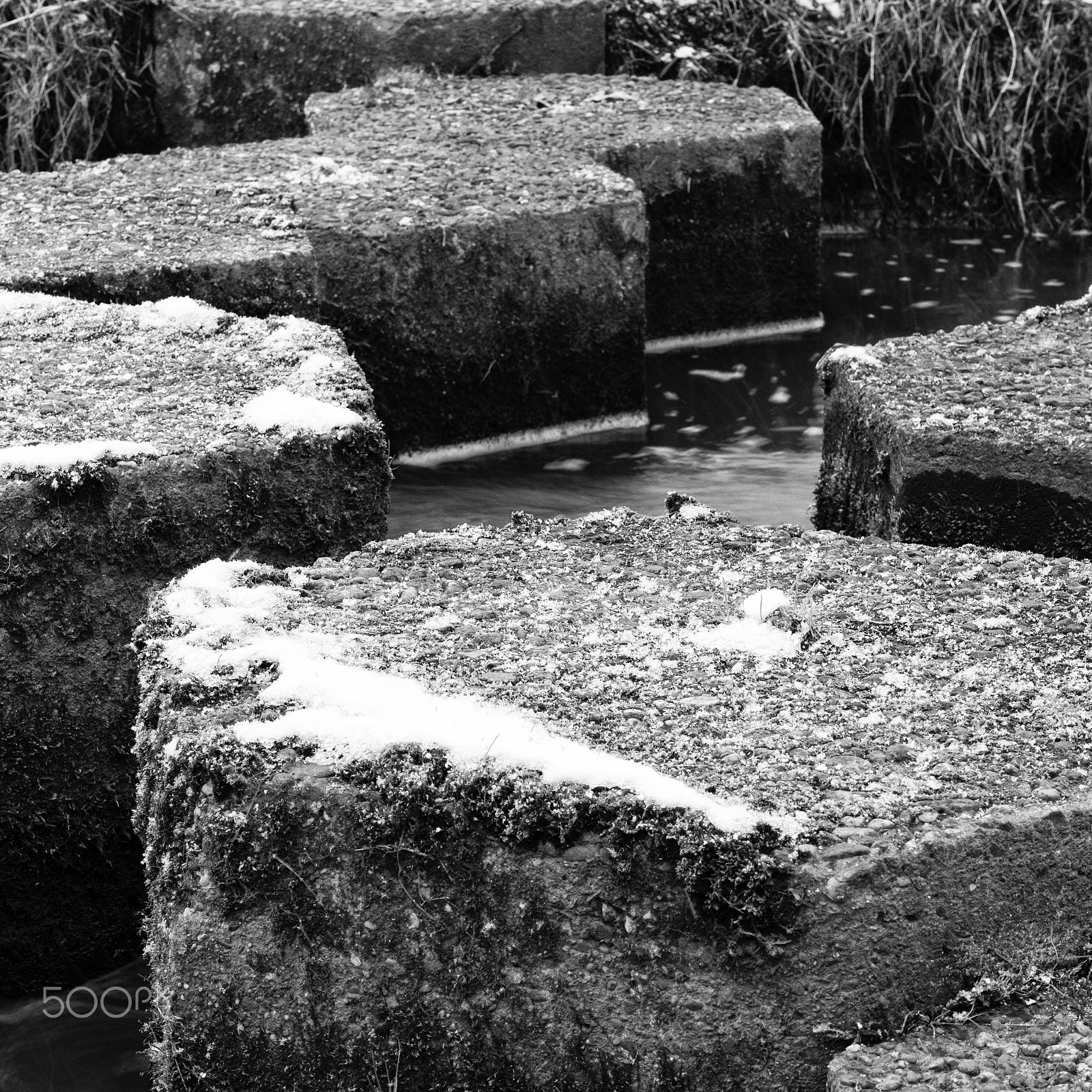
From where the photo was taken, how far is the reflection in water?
2.44 m

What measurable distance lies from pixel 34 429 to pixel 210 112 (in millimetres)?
2752

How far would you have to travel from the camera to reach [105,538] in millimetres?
2406

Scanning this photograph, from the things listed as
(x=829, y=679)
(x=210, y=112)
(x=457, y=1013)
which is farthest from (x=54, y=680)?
(x=210, y=112)

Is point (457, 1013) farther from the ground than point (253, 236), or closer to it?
closer to it

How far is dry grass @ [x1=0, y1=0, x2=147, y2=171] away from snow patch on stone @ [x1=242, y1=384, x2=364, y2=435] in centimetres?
281

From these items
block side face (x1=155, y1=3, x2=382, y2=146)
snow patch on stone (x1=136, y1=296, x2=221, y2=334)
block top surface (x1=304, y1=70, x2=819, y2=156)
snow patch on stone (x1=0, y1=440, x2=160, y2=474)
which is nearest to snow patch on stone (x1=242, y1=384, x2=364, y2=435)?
snow patch on stone (x1=0, y1=440, x2=160, y2=474)

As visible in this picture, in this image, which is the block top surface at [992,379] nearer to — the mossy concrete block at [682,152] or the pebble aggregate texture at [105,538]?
the pebble aggregate texture at [105,538]

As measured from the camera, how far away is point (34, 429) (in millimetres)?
2516

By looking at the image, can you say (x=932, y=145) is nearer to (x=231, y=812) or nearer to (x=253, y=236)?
(x=253, y=236)

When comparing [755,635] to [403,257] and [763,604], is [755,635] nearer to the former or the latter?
[763,604]

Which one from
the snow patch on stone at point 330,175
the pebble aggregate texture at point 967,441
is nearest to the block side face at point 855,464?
the pebble aggregate texture at point 967,441

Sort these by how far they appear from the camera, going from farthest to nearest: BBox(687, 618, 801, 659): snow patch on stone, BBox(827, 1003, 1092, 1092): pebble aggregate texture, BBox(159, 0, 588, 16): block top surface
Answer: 1. BBox(159, 0, 588, 16): block top surface
2. BBox(687, 618, 801, 659): snow patch on stone
3. BBox(827, 1003, 1092, 1092): pebble aggregate texture

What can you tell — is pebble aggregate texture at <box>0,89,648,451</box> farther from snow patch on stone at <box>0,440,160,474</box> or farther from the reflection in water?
the reflection in water

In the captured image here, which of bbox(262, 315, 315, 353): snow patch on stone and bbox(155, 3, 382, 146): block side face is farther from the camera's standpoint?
bbox(155, 3, 382, 146): block side face
